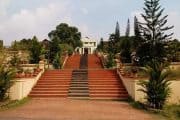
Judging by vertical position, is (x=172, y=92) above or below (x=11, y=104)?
above

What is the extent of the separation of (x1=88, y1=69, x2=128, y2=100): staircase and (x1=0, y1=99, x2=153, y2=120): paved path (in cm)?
259

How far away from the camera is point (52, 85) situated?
23688 millimetres

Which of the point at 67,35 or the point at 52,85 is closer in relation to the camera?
the point at 52,85

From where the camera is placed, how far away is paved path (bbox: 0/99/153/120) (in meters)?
Answer: 14.6

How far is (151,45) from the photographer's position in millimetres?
39781

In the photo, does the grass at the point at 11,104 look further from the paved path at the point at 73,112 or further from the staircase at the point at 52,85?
the staircase at the point at 52,85

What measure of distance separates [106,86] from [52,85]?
2.98 m

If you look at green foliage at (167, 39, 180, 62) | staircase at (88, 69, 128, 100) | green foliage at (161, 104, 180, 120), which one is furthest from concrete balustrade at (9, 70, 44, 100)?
A: green foliage at (167, 39, 180, 62)

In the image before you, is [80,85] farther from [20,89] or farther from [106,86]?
[20,89]

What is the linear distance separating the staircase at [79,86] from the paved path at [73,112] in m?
2.72

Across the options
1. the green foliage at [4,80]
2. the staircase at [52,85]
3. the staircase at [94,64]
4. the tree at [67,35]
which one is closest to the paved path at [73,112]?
the green foliage at [4,80]

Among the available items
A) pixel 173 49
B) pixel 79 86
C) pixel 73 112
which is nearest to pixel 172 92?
pixel 79 86

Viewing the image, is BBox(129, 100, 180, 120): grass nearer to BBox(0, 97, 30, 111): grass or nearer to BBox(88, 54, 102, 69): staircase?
BBox(0, 97, 30, 111): grass

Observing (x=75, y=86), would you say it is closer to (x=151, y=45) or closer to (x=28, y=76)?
(x=28, y=76)
